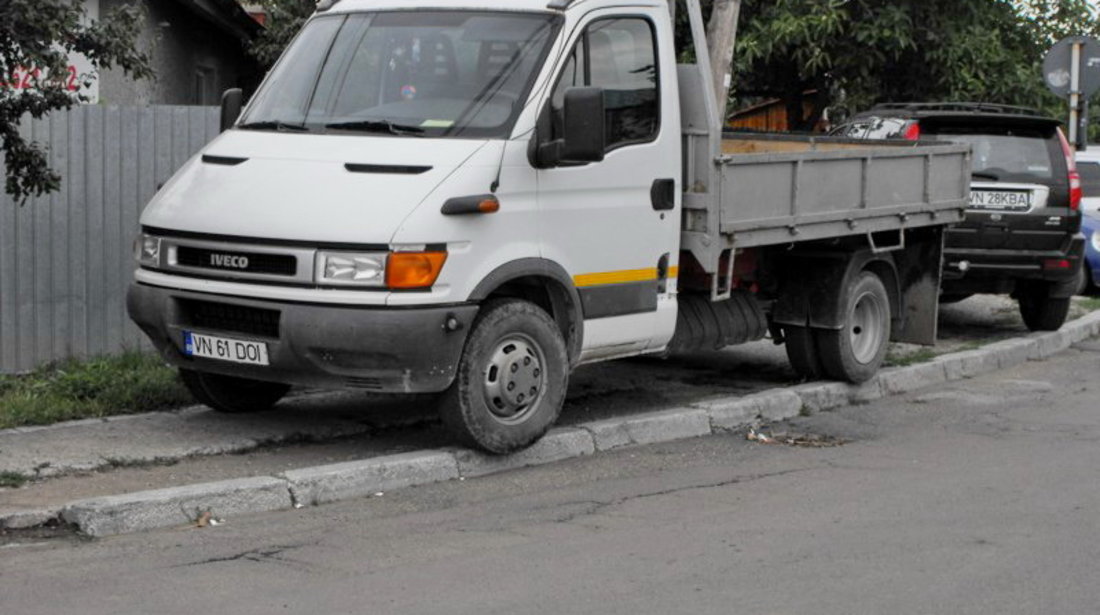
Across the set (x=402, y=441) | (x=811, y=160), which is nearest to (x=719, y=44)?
(x=811, y=160)

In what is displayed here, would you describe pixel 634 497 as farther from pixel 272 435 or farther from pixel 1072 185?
pixel 1072 185

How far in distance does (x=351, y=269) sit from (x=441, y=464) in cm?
110

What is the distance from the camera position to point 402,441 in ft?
28.1

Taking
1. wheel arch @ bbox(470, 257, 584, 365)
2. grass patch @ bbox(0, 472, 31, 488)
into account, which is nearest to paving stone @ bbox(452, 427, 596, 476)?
wheel arch @ bbox(470, 257, 584, 365)

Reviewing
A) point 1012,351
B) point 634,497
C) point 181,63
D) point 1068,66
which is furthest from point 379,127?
point 1068,66

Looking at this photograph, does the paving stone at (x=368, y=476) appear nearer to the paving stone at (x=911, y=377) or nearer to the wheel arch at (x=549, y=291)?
the wheel arch at (x=549, y=291)

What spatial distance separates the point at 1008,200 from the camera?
1315 centimetres

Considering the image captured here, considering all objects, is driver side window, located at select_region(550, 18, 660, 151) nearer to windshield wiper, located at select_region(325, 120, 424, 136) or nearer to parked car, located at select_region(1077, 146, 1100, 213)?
windshield wiper, located at select_region(325, 120, 424, 136)

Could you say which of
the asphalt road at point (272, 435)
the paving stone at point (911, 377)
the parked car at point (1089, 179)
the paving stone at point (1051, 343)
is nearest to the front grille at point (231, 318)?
the asphalt road at point (272, 435)

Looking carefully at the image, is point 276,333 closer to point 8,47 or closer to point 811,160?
point 8,47

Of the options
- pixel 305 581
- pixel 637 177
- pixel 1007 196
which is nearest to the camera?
pixel 305 581

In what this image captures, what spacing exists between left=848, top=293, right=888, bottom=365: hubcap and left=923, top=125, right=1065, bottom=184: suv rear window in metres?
2.72

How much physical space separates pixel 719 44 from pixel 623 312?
3.91 meters

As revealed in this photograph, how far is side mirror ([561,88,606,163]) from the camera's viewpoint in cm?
786
